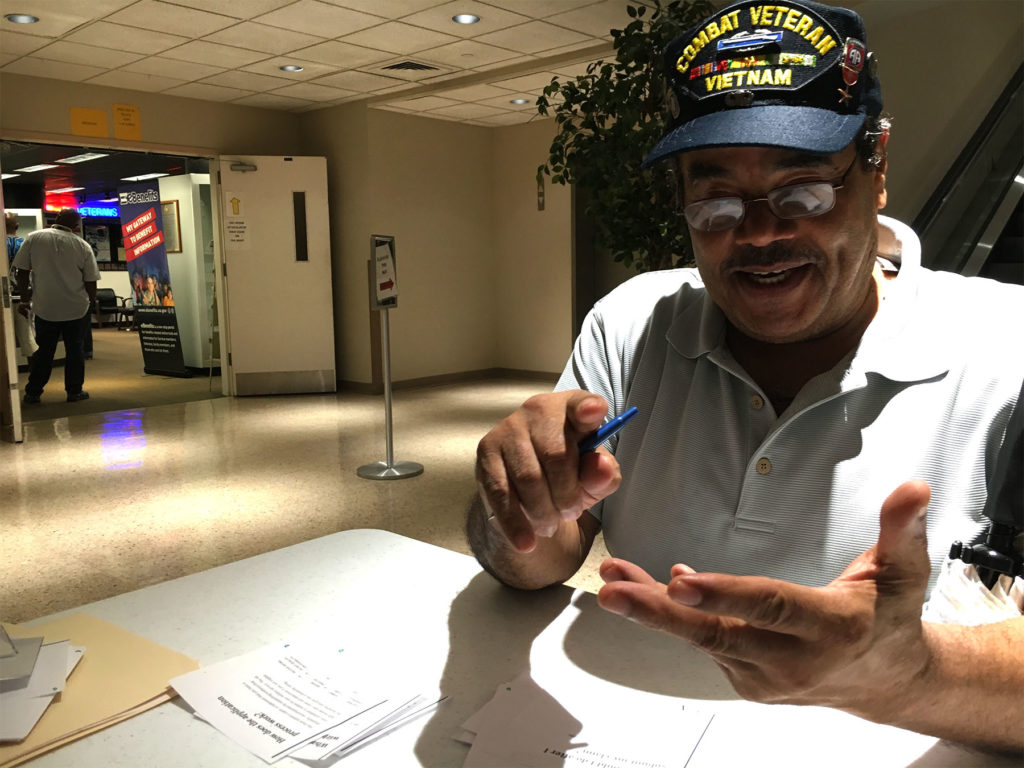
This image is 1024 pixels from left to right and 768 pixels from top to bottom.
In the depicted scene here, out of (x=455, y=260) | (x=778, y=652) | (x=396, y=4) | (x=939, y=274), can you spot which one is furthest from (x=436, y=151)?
(x=778, y=652)

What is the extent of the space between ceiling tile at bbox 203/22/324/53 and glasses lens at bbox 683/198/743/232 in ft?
16.9

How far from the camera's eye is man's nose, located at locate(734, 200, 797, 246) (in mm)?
1098

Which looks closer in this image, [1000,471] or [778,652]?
[778,652]

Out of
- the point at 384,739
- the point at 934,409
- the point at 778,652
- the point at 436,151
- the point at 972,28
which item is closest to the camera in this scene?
A: the point at 778,652

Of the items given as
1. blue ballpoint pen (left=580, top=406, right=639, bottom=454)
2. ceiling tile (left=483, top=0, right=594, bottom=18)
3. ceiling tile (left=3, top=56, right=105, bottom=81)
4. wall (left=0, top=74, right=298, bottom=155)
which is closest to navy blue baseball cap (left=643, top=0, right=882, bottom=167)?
blue ballpoint pen (left=580, top=406, right=639, bottom=454)

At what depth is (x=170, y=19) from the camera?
5293 mm

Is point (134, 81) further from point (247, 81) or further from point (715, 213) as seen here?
point (715, 213)

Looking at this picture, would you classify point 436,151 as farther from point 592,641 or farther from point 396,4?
point 592,641

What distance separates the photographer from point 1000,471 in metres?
0.91

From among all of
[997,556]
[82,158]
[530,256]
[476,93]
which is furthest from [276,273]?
[997,556]

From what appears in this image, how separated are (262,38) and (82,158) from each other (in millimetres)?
6682

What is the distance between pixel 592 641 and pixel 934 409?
0.55 m

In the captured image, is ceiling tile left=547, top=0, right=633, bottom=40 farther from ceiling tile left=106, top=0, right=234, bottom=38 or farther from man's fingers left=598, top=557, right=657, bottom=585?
man's fingers left=598, top=557, right=657, bottom=585

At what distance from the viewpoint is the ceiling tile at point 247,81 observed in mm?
6805
